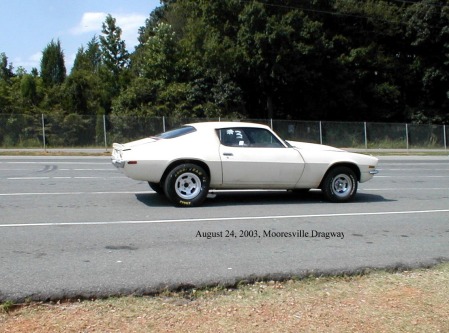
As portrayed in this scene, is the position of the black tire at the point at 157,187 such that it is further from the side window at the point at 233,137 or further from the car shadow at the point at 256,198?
the side window at the point at 233,137

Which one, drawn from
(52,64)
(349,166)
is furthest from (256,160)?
(52,64)

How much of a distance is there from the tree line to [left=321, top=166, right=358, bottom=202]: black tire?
968 inches

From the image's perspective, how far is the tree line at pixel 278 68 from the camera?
3606cm

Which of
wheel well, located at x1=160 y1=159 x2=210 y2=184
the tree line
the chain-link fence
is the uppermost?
the tree line

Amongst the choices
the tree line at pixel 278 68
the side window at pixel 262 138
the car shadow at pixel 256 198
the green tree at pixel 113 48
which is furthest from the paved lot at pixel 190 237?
the green tree at pixel 113 48

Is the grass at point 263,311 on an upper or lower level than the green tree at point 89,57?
lower

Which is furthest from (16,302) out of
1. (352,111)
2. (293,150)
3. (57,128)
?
(352,111)

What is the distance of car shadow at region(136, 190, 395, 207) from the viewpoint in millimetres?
10305

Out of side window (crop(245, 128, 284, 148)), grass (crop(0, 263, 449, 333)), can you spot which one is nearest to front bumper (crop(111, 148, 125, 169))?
side window (crop(245, 128, 284, 148))

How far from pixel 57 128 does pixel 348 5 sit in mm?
23032

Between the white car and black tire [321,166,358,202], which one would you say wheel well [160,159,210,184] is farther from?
black tire [321,166,358,202]

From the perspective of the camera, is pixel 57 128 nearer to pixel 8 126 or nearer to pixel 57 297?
pixel 8 126

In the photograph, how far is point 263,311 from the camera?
15.9 ft

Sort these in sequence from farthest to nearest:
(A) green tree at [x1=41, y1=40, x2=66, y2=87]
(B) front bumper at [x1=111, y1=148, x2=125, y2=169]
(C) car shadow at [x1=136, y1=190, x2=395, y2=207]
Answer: (A) green tree at [x1=41, y1=40, x2=66, y2=87], (C) car shadow at [x1=136, y1=190, x2=395, y2=207], (B) front bumper at [x1=111, y1=148, x2=125, y2=169]
